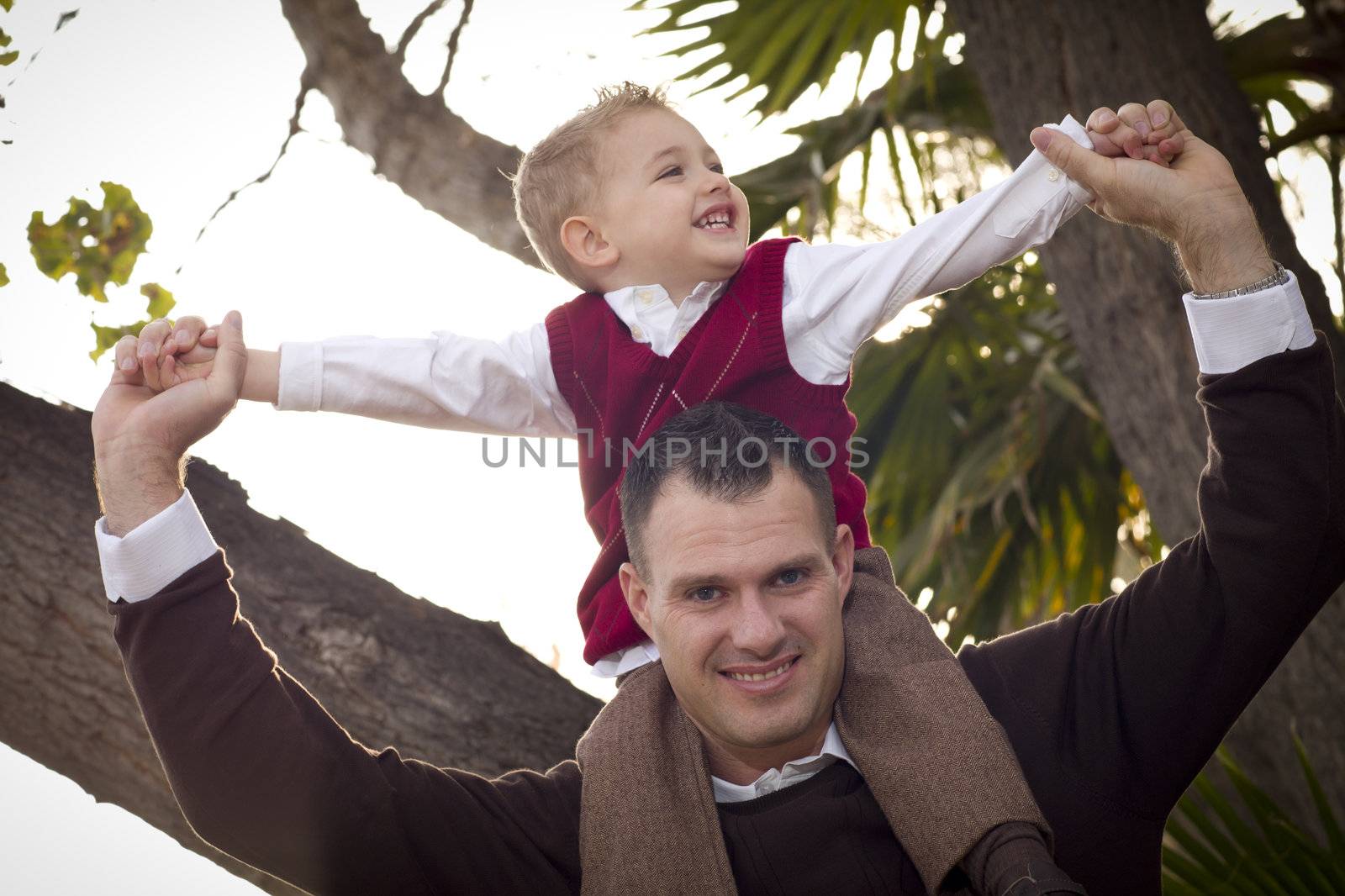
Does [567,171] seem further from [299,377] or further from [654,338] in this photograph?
[299,377]

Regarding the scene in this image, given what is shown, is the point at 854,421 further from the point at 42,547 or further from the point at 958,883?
the point at 42,547

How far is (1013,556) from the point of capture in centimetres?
474

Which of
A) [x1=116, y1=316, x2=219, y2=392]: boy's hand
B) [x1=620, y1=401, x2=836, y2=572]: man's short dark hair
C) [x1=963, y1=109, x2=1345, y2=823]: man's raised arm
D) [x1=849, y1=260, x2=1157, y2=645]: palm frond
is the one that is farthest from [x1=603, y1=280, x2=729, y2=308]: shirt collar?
[x1=849, y1=260, x2=1157, y2=645]: palm frond

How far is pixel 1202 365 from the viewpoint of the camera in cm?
217

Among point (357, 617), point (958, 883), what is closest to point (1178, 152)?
point (958, 883)

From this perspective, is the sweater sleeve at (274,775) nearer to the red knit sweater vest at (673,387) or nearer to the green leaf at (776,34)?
the red knit sweater vest at (673,387)

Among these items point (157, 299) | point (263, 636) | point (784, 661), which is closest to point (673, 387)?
point (784, 661)

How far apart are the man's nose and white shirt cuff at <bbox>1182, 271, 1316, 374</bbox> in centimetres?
87

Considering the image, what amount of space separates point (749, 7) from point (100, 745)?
281cm

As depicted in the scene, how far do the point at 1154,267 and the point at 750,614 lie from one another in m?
1.79

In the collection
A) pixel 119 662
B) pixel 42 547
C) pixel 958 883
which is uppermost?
pixel 42 547

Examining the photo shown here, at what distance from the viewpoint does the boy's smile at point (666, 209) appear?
258 cm

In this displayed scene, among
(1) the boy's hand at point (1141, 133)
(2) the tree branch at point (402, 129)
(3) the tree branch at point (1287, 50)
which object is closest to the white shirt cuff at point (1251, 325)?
(1) the boy's hand at point (1141, 133)

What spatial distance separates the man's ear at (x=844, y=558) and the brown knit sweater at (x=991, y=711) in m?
0.28
